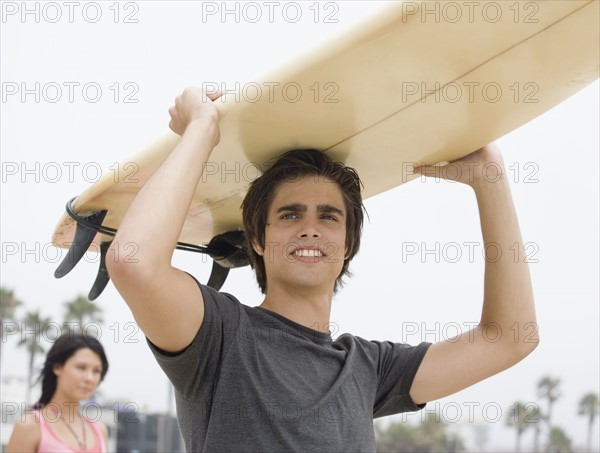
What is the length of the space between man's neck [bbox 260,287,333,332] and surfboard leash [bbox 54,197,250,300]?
0.55 metres

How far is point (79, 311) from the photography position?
5253cm

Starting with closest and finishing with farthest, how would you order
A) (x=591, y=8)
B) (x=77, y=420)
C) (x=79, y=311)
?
(x=591, y=8), (x=77, y=420), (x=79, y=311)

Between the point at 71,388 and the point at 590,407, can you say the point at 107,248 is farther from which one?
the point at 590,407

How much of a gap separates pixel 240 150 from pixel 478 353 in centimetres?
104

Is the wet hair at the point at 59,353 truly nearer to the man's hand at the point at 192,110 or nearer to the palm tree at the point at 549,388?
the man's hand at the point at 192,110

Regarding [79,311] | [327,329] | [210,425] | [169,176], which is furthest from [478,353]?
[79,311]

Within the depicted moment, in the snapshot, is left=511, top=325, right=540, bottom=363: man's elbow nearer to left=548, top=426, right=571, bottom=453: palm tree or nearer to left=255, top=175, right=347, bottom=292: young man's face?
left=255, top=175, right=347, bottom=292: young man's face

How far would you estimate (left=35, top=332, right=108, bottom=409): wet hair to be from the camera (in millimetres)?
4625

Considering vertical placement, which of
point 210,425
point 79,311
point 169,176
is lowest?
point 210,425

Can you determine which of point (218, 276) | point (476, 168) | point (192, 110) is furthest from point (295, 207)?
point (218, 276)

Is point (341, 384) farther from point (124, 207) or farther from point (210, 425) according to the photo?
point (124, 207)

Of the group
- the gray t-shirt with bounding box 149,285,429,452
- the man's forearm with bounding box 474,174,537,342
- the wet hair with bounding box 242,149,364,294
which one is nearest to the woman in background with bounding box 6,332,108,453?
the wet hair with bounding box 242,149,364,294


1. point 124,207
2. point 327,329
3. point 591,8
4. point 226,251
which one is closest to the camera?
point 591,8

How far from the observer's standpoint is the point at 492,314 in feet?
9.71
